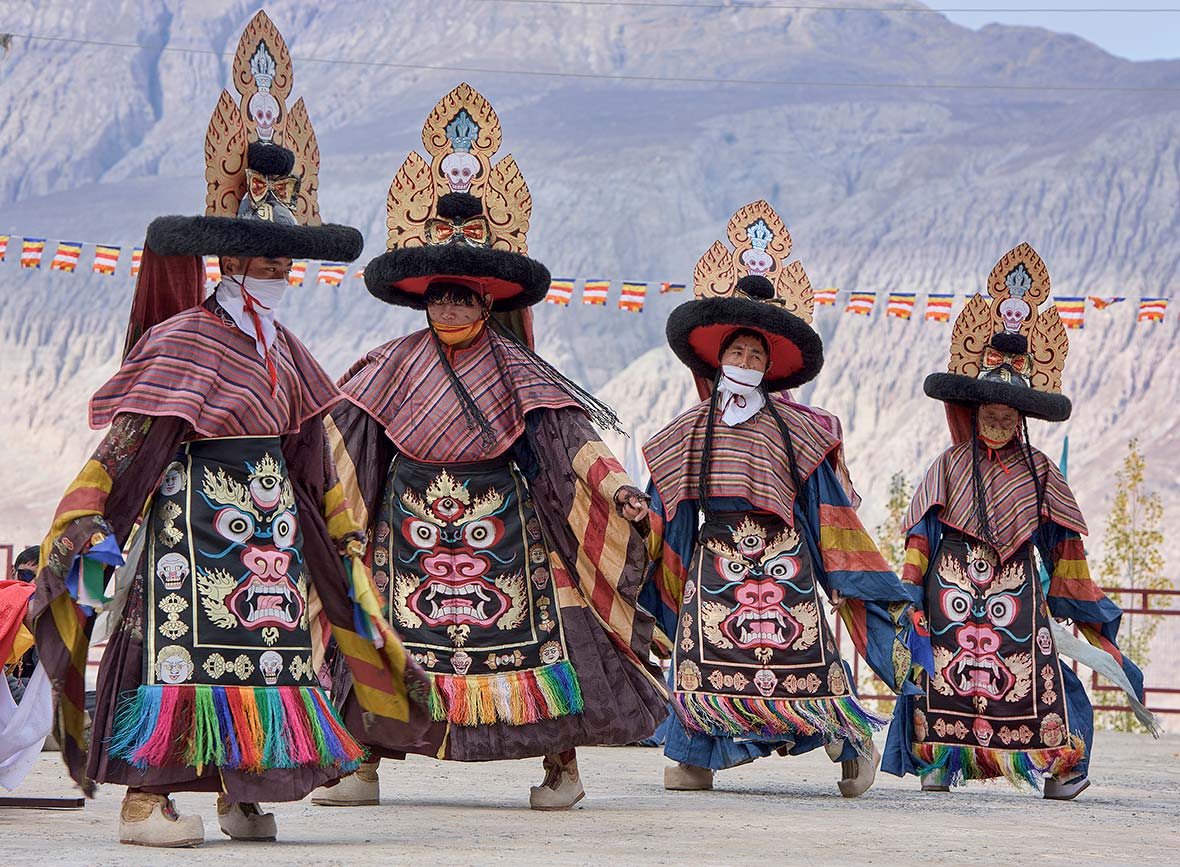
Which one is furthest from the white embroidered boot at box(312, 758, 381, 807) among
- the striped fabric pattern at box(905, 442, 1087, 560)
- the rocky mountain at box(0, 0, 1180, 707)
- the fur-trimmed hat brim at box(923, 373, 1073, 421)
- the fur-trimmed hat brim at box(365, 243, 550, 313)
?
the rocky mountain at box(0, 0, 1180, 707)

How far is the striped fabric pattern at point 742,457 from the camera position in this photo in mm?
7719

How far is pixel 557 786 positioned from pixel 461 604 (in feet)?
2.36

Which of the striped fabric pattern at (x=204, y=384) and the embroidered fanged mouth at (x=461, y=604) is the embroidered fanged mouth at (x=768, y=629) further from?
the striped fabric pattern at (x=204, y=384)

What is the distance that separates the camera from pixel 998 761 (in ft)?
26.9

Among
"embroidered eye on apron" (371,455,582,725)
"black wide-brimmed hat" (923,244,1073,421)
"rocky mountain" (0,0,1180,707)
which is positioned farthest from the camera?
"rocky mountain" (0,0,1180,707)

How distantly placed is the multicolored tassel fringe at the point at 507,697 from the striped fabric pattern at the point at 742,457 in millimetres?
1466

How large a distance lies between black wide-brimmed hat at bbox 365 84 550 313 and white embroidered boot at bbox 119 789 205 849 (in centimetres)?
229

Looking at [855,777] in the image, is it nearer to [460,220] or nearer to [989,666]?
[989,666]

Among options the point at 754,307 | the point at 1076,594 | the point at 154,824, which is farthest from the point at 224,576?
the point at 1076,594

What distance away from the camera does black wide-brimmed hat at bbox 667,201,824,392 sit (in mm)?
7844

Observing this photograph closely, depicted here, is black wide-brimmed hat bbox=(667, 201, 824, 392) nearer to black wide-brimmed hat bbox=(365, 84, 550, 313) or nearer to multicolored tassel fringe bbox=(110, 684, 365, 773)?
black wide-brimmed hat bbox=(365, 84, 550, 313)

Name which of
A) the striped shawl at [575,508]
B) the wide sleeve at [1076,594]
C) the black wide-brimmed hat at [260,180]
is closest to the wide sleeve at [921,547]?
the wide sleeve at [1076,594]

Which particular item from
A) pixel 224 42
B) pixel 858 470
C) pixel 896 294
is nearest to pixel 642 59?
pixel 224 42

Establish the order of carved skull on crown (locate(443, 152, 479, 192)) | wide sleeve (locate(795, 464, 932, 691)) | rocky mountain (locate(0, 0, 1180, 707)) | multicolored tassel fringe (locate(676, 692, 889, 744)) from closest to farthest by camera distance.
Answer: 1. carved skull on crown (locate(443, 152, 479, 192))
2. multicolored tassel fringe (locate(676, 692, 889, 744))
3. wide sleeve (locate(795, 464, 932, 691))
4. rocky mountain (locate(0, 0, 1180, 707))
